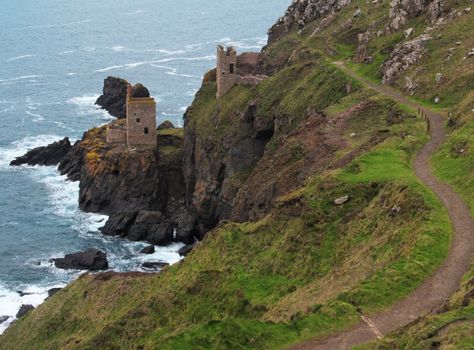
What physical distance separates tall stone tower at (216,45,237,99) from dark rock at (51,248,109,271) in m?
27.3

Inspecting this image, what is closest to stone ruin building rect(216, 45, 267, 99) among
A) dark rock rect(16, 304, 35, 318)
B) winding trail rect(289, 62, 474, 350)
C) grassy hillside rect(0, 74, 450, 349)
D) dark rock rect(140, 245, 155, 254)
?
dark rock rect(140, 245, 155, 254)

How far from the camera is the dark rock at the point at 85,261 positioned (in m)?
76.2

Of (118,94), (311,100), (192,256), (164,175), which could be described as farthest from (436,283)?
(118,94)

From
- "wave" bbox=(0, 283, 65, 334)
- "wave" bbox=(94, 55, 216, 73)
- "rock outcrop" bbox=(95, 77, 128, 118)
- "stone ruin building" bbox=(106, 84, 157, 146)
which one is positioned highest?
"wave" bbox=(94, 55, 216, 73)

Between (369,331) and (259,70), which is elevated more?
(259,70)

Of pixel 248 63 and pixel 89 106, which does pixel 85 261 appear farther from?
pixel 89 106

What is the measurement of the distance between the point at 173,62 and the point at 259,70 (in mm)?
94881

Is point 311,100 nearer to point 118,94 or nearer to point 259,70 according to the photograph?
point 259,70

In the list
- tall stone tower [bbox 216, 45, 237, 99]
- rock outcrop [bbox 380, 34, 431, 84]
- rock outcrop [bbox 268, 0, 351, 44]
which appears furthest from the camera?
rock outcrop [bbox 268, 0, 351, 44]

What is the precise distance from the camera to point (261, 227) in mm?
44406

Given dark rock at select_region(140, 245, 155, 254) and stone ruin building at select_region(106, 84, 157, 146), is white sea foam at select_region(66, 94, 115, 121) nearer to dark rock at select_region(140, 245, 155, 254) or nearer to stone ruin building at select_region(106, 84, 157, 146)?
stone ruin building at select_region(106, 84, 157, 146)

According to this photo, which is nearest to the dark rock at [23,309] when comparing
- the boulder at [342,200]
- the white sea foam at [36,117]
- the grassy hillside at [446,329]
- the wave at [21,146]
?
the boulder at [342,200]

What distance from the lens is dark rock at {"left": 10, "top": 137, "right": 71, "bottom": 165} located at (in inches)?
4552

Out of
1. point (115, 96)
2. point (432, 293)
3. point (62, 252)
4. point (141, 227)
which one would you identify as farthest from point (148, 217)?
point (115, 96)
